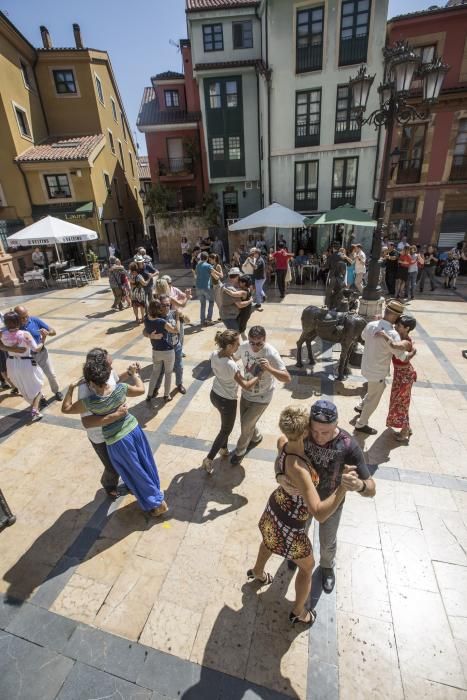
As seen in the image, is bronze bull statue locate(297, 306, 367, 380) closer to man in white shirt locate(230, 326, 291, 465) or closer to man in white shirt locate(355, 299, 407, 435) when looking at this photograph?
man in white shirt locate(355, 299, 407, 435)

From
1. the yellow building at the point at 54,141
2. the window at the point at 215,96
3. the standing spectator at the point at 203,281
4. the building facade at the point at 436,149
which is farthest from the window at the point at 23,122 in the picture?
the building facade at the point at 436,149

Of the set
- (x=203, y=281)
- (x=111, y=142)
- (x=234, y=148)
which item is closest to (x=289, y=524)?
(x=203, y=281)

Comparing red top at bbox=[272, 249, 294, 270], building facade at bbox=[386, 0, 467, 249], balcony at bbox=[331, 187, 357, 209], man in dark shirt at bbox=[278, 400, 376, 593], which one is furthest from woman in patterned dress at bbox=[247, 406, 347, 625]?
balcony at bbox=[331, 187, 357, 209]

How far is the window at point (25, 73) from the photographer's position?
19.0 metres

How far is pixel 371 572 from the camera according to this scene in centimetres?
307

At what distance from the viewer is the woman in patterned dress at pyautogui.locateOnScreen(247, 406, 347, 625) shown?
2160mm

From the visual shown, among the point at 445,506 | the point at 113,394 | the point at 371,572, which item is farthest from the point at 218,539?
the point at 445,506

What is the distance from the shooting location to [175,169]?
23656 millimetres

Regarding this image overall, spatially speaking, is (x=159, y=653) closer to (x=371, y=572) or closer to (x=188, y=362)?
(x=371, y=572)

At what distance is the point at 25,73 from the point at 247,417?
2566 cm

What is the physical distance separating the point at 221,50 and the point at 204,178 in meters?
6.89

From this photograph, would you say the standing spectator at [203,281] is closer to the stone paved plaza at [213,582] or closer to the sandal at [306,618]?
the stone paved plaza at [213,582]

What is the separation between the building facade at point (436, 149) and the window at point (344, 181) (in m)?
1.96

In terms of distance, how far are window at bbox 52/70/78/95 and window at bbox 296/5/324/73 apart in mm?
13711
